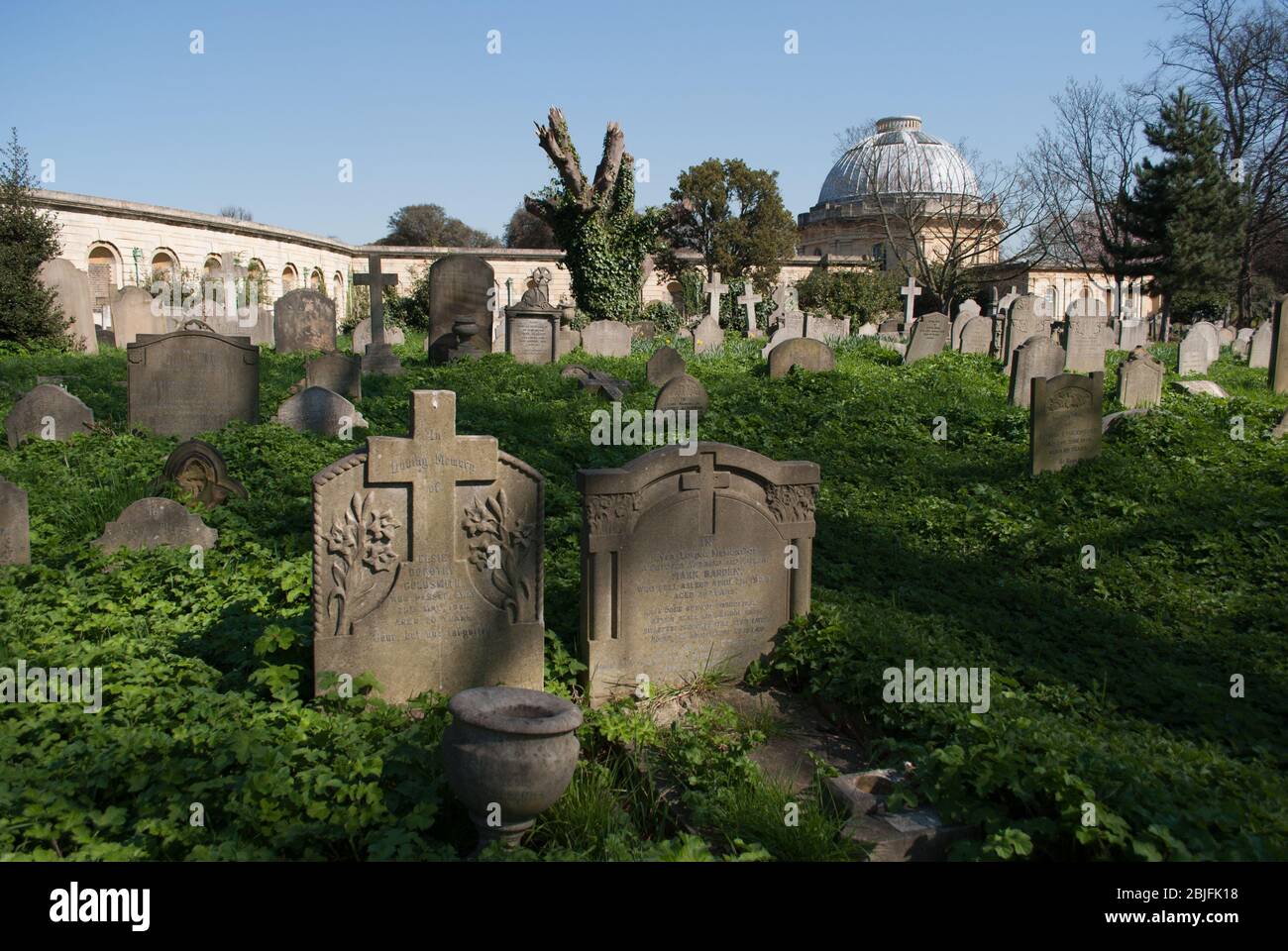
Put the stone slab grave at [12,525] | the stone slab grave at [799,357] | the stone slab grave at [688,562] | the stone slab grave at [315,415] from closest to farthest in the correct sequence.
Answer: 1. the stone slab grave at [688,562]
2. the stone slab grave at [12,525]
3. the stone slab grave at [315,415]
4. the stone slab grave at [799,357]

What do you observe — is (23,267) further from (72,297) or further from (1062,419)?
(1062,419)

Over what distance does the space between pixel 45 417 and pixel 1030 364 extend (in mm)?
12649

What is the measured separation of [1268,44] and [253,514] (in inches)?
1649

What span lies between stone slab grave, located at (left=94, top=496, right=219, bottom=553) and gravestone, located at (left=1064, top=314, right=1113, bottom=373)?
15.4 metres

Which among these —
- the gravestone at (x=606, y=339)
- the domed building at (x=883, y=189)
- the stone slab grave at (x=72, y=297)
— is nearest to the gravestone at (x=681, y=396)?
the gravestone at (x=606, y=339)

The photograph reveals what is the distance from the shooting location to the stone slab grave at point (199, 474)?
25.0 feet

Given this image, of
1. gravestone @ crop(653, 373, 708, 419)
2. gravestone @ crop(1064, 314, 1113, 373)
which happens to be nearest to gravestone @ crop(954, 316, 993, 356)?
gravestone @ crop(1064, 314, 1113, 373)

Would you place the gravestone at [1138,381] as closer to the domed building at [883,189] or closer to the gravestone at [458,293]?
the gravestone at [458,293]

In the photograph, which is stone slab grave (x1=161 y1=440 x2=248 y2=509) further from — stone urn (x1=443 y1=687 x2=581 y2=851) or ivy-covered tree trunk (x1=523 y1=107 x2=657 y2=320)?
ivy-covered tree trunk (x1=523 y1=107 x2=657 y2=320)

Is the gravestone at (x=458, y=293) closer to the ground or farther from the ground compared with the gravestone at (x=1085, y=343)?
farther from the ground

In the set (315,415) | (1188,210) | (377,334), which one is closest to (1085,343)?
(377,334)

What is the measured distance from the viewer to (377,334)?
62.0ft

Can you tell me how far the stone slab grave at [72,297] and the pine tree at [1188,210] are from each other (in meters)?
33.4
